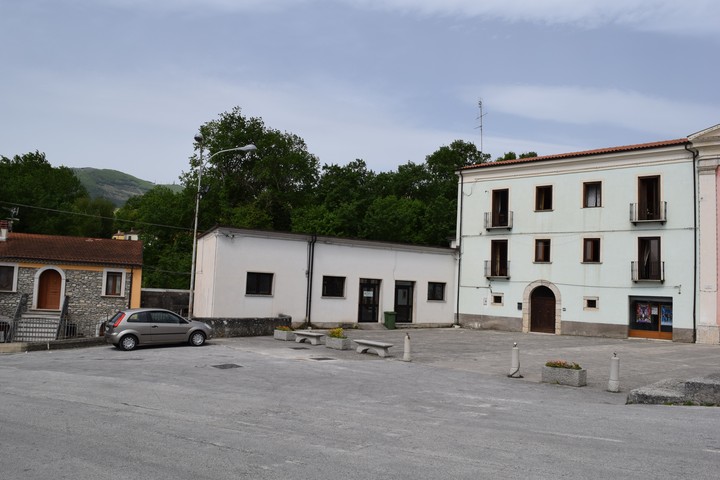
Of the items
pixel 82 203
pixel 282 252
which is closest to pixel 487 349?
pixel 282 252

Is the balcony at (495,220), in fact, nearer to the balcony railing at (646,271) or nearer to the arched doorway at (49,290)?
the balcony railing at (646,271)

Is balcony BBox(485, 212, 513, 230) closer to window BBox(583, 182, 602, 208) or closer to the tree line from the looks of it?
window BBox(583, 182, 602, 208)

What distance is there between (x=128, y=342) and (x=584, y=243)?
23.7 m

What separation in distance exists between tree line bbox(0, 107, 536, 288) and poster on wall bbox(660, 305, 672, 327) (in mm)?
24402

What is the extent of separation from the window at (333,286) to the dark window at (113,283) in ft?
43.1

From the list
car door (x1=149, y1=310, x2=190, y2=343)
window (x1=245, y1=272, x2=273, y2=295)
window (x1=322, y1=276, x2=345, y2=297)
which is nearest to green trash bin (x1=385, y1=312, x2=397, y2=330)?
window (x1=322, y1=276, x2=345, y2=297)

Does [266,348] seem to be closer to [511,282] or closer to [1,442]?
[1,442]

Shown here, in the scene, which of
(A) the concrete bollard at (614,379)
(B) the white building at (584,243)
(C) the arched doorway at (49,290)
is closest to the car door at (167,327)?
(A) the concrete bollard at (614,379)

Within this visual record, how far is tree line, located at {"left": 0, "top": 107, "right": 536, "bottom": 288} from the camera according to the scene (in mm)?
55781

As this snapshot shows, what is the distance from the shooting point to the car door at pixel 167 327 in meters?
21.0

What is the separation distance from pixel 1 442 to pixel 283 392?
5.65 meters

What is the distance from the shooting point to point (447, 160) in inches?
2530

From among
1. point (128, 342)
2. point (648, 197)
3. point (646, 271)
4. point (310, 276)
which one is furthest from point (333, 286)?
point (648, 197)

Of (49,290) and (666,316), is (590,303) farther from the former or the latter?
(49,290)
